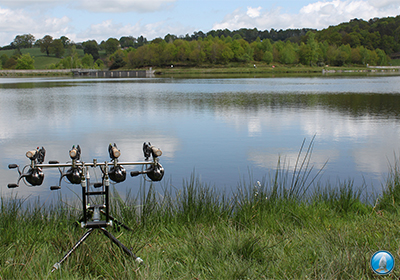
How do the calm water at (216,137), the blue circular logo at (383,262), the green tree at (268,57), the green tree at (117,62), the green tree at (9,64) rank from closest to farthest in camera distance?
the blue circular logo at (383,262)
the calm water at (216,137)
the green tree at (268,57)
the green tree at (9,64)
the green tree at (117,62)

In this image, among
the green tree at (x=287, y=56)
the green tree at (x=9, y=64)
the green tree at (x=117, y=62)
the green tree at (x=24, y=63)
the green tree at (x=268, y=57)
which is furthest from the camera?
the green tree at (x=117, y=62)

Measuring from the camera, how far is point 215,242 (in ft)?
13.1

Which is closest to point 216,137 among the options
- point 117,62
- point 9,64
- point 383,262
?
point 383,262

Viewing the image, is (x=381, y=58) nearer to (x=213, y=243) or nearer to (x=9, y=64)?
(x=9, y=64)

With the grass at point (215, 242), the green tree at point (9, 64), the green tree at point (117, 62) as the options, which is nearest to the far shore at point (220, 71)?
the green tree at point (117, 62)

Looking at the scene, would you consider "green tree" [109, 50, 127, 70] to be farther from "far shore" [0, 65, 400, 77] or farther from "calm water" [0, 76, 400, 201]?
"calm water" [0, 76, 400, 201]

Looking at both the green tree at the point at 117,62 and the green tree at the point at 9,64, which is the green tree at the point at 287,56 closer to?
the green tree at the point at 117,62

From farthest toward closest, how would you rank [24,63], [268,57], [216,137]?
1. [268,57]
2. [24,63]
3. [216,137]

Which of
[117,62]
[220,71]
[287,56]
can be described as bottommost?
[220,71]

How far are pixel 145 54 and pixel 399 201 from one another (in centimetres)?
15810

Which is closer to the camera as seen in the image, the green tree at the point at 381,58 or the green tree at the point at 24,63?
the green tree at the point at 24,63

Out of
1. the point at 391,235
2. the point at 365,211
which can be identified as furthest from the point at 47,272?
the point at 365,211

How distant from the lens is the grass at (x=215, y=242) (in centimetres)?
344

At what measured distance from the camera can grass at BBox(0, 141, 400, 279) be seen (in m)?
3.44
